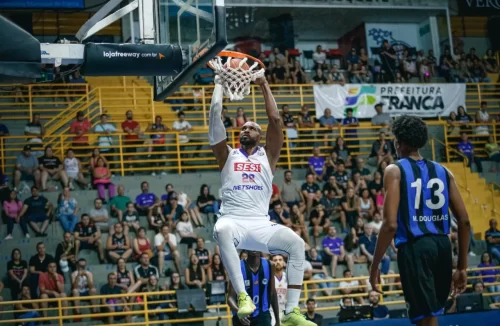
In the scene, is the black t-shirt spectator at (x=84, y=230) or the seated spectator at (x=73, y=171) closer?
the black t-shirt spectator at (x=84, y=230)

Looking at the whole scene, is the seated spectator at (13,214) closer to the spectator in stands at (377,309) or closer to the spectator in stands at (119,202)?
the spectator in stands at (119,202)

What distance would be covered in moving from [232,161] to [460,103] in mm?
19533

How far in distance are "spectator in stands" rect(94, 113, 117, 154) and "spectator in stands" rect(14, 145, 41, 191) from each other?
185 centimetres

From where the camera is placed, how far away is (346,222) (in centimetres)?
2186

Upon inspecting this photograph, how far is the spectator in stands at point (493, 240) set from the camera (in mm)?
21641

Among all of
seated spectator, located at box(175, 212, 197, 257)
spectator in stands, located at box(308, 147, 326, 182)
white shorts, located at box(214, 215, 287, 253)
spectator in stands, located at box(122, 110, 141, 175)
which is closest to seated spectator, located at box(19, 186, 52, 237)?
seated spectator, located at box(175, 212, 197, 257)

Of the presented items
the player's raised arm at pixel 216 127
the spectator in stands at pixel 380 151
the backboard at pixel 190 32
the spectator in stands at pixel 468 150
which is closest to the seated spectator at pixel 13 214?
the backboard at pixel 190 32

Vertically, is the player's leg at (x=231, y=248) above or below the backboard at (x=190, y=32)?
below

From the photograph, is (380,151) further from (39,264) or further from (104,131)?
(39,264)

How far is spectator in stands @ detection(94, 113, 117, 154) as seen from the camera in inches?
880

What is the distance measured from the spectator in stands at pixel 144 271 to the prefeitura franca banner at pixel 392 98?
9.30 meters

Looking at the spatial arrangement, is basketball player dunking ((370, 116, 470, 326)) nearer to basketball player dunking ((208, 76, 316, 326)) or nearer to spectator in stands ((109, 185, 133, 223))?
basketball player dunking ((208, 76, 316, 326))

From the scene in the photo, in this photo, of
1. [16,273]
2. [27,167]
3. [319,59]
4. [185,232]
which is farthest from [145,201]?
[319,59]

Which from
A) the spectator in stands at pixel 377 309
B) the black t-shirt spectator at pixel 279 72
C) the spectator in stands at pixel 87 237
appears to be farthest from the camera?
the black t-shirt spectator at pixel 279 72
